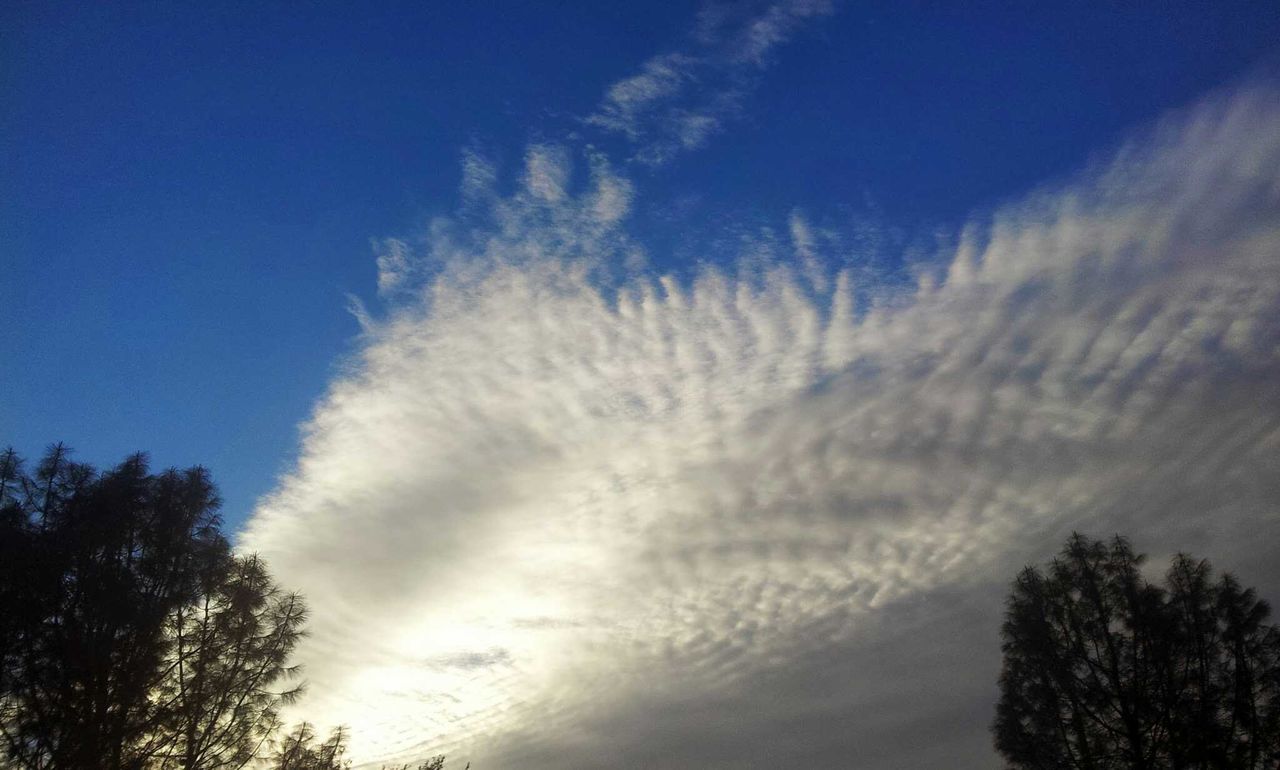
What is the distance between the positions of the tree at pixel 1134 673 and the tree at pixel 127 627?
1054 inches

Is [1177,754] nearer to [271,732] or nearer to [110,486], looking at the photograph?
[271,732]

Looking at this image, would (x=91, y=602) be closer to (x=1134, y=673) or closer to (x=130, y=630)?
(x=130, y=630)

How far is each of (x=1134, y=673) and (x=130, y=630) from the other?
31234 mm

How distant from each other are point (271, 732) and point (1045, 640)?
88.3ft

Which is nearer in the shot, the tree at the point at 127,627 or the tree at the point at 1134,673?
the tree at the point at 127,627

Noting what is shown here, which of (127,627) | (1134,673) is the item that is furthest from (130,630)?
(1134,673)

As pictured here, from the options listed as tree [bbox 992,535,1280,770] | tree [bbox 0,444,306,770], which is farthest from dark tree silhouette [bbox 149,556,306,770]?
tree [bbox 992,535,1280,770]

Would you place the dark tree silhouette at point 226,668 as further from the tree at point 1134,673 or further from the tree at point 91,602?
the tree at point 1134,673

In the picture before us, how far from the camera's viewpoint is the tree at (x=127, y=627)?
13.2m

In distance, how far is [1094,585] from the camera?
92.6ft

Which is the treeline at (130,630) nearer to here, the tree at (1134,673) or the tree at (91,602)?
the tree at (91,602)

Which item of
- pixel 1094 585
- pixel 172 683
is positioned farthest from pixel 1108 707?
pixel 172 683

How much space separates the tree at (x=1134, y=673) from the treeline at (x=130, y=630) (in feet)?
84.8

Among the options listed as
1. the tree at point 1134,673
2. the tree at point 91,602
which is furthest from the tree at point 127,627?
the tree at point 1134,673
